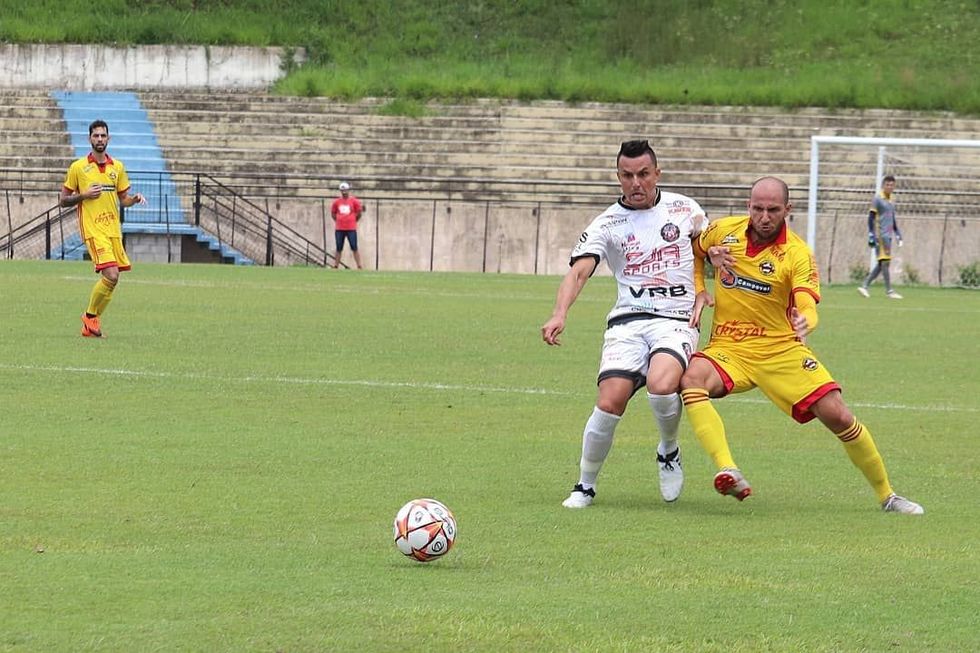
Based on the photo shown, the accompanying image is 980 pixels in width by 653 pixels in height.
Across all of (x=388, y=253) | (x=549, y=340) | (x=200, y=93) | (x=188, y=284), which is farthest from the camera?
(x=200, y=93)

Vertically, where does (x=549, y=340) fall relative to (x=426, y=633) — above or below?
above

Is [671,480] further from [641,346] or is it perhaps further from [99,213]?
[99,213]

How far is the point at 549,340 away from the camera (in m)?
8.30

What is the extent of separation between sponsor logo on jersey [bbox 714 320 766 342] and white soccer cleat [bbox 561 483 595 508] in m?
1.12

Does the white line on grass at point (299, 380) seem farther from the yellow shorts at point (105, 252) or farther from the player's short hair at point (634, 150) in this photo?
the player's short hair at point (634, 150)

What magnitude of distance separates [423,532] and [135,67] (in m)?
39.2

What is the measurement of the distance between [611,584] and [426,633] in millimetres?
1105

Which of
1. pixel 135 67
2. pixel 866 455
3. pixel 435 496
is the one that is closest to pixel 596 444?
pixel 435 496

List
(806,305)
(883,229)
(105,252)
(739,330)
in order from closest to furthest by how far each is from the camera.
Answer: (806,305), (739,330), (105,252), (883,229)

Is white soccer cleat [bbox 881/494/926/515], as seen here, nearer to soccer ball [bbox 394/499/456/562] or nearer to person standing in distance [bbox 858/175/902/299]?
soccer ball [bbox 394/499/456/562]

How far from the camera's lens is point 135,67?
44.2 m

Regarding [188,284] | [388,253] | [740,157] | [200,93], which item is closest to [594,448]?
[188,284]

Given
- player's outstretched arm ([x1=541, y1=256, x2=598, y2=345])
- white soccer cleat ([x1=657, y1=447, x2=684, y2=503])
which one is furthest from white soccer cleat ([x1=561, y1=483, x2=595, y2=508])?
player's outstretched arm ([x1=541, y1=256, x2=598, y2=345])

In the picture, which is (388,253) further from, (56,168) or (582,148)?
(56,168)
